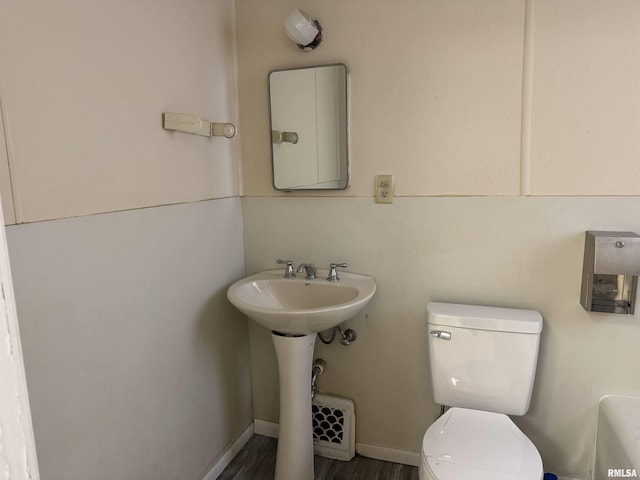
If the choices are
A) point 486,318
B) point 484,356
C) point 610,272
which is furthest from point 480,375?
point 610,272

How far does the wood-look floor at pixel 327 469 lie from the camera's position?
6.07ft

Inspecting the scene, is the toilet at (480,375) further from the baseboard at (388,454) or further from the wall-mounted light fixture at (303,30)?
the wall-mounted light fixture at (303,30)

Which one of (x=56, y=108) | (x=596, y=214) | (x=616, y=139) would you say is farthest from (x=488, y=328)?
(x=56, y=108)

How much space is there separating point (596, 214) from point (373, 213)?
0.81m

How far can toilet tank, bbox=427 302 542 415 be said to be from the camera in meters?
1.53

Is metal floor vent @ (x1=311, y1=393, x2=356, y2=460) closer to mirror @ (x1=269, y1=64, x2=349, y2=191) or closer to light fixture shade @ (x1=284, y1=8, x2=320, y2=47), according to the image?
mirror @ (x1=269, y1=64, x2=349, y2=191)

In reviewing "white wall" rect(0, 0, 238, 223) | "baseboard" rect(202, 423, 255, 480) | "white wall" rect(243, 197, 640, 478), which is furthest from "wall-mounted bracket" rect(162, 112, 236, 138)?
"baseboard" rect(202, 423, 255, 480)

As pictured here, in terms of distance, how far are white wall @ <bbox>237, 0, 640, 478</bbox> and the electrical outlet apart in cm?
3

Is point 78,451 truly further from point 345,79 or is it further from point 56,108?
point 345,79

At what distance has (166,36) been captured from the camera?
4.90 ft

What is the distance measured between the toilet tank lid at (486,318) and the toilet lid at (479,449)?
0.32m

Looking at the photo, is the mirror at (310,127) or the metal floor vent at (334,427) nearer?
the mirror at (310,127)

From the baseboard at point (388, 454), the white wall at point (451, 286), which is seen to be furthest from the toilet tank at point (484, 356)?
the baseboard at point (388, 454)

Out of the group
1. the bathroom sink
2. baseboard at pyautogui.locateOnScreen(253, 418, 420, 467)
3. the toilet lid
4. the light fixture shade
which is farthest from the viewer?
baseboard at pyautogui.locateOnScreen(253, 418, 420, 467)
